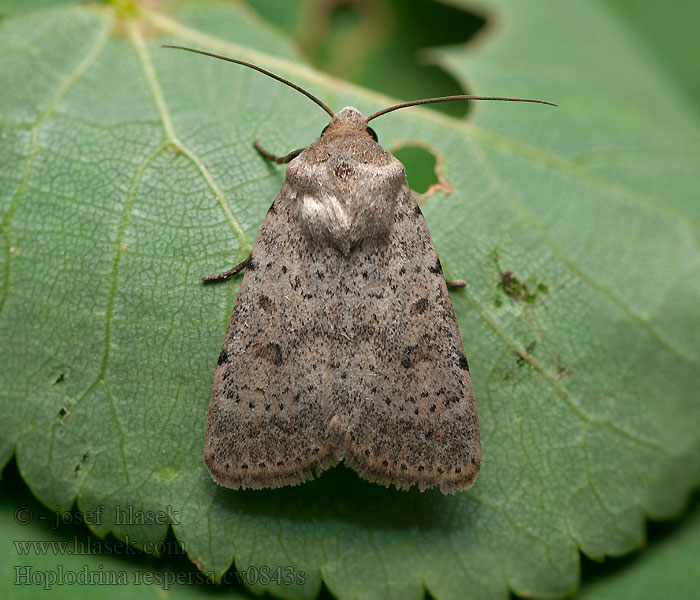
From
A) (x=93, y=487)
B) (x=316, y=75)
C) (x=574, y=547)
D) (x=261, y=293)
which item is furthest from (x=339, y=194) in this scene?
(x=574, y=547)

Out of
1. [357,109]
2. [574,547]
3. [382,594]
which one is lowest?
[382,594]

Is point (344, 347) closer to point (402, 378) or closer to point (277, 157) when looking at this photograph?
point (402, 378)

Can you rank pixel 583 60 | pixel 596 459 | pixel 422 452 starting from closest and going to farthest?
pixel 422 452, pixel 596 459, pixel 583 60

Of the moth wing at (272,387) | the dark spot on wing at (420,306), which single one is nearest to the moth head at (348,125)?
the moth wing at (272,387)

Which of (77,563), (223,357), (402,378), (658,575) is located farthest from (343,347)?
(658,575)

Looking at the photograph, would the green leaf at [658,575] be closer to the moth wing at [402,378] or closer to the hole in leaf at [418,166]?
the moth wing at [402,378]

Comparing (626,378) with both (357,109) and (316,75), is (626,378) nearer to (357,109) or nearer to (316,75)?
(357,109)

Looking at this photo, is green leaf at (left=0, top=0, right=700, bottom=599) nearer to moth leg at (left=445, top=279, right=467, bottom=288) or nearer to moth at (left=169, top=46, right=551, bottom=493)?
moth leg at (left=445, top=279, right=467, bottom=288)
